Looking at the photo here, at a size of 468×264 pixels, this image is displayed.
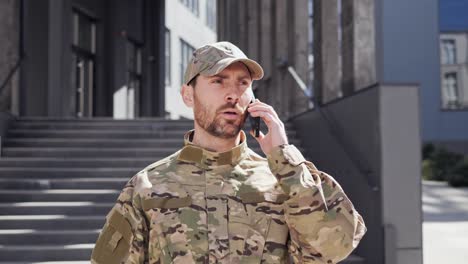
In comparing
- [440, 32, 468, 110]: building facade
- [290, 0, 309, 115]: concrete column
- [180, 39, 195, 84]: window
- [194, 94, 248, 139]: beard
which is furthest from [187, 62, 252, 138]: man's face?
[180, 39, 195, 84]: window

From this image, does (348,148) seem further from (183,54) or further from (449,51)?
(183,54)

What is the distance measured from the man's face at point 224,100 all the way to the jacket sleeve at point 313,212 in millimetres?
144

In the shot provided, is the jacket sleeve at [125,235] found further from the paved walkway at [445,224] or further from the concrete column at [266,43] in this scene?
the concrete column at [266,43]

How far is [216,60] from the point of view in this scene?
5.43 ft

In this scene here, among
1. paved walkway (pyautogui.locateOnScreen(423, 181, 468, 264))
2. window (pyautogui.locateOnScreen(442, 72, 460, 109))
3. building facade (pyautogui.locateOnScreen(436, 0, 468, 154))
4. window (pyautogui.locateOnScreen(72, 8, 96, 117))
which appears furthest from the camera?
window (pyautogui.locateOnScreen(442, 72, 460, 109))

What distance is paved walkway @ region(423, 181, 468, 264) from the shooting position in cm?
789

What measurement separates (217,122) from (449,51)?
92.5ft

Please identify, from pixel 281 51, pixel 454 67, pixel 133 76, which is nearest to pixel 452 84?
pixel 454 67

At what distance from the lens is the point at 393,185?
6086mm

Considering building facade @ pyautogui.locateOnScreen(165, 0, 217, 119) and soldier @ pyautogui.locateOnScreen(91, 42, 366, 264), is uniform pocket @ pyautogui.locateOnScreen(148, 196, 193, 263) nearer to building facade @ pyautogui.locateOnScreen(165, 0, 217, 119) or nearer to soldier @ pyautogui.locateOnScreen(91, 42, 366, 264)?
soldier @ pyautogui.locateOnScreen(91, 42, 366, 264)

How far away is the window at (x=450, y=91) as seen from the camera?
27.2m

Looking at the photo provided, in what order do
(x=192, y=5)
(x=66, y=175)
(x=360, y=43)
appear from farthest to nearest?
(x=192, y=5) < (x=66, y=175) < (x=360, y=43)

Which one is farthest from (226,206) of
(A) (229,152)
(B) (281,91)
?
(B) (281,91)

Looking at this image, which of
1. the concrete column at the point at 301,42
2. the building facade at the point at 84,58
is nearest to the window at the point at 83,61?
the building facade at the point at 84,58
